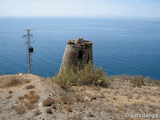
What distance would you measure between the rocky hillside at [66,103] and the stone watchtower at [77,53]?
7.42 ft

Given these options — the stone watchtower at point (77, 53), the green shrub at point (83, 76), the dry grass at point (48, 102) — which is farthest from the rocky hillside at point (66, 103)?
the stone watchtower at point (77, 53)

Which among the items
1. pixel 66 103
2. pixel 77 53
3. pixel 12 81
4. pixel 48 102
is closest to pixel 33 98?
pixel 48 102

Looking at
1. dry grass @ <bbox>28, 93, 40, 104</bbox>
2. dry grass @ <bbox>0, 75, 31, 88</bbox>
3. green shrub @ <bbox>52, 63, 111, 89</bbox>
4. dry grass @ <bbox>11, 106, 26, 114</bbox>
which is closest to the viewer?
dry grass @ <bbox>11, 106, 26, 114</bbox>

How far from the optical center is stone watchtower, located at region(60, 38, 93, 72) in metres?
14.5

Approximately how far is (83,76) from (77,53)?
1.90 metres

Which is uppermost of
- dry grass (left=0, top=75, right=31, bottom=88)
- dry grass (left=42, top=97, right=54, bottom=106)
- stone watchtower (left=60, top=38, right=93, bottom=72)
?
stone watchtower (left=60, top=38, right=93, bottom=72)

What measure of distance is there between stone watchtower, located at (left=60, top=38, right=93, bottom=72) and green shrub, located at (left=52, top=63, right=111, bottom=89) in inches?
19.0

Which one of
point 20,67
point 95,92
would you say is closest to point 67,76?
point 95,92

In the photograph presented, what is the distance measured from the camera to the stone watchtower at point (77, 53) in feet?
47.6

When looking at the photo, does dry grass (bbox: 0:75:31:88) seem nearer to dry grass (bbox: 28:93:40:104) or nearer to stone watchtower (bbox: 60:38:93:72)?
dry grass (bbox: 28:93:40:104)

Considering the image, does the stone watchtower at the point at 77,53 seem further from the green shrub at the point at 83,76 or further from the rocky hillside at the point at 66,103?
the rocky hillside at the point at 66,103

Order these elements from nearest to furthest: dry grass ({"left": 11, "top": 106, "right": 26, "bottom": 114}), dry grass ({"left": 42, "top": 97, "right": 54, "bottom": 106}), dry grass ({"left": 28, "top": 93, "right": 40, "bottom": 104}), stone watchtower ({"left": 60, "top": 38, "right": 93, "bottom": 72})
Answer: dry grass ({"left": 11, "top": 106, "right": 26, "bottom": 114})
dry grass ({"left": 42, "top": 97, "right": 54, "bottom": 106})
dry grass ({"left": 28, "top": 93, "right": 40, "bottom": 104})
stone watchtower ({"left": 60, "top": 38, "right": 93, "bottom": 72})

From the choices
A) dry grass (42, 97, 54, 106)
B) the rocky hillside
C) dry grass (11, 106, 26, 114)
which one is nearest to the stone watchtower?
the rocky hillside

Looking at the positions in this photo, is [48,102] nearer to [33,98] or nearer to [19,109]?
[33,98]
